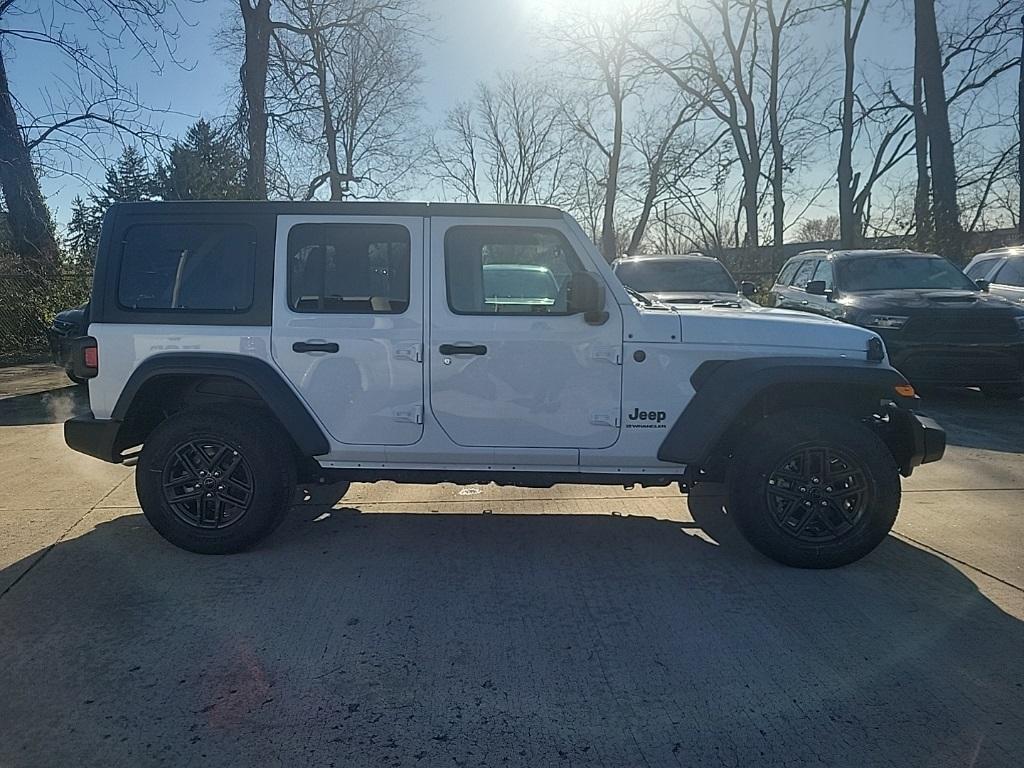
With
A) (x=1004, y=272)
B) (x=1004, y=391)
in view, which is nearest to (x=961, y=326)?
(x=1004, y=391)

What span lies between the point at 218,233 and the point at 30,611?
84.2 inches

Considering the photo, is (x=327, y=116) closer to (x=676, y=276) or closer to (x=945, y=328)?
(x=676, y=276)

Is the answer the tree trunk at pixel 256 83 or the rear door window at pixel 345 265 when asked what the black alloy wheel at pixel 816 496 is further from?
the tree trunk at pixel 256 83

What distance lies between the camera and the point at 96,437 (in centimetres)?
443

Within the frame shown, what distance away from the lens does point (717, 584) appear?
13.3 ft

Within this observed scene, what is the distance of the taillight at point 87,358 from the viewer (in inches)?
174

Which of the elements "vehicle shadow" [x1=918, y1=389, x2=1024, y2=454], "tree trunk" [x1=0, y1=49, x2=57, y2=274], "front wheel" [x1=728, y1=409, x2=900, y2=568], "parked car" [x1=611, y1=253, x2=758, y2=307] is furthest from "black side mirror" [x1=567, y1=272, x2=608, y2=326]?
"tree trunk" [x1=0, y1=49, x2=57, y2=274]

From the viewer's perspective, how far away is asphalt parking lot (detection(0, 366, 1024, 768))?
8.96 feet

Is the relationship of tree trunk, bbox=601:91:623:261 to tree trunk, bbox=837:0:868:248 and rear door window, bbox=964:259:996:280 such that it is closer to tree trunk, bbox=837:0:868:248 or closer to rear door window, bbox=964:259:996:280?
tree trunk, bbox=837:0:868:248

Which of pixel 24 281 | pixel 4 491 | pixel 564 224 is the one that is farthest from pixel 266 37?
pixel 564 224

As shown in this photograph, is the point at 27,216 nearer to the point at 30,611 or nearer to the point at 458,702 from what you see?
the point at 30,611

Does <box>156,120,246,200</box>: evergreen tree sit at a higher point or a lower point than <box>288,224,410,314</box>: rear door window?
higher

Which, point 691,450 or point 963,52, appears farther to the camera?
point 963,52

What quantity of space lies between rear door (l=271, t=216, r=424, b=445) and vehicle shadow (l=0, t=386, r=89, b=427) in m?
4.84
